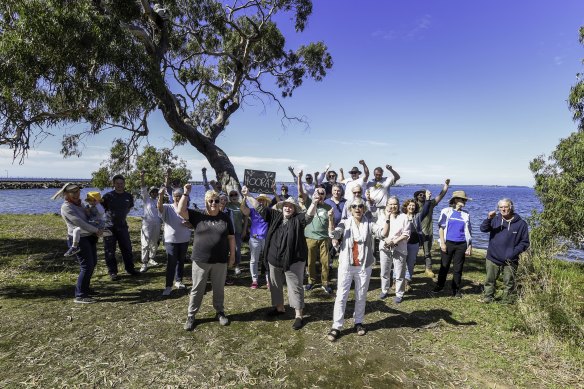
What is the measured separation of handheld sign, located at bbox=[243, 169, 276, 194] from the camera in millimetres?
7879

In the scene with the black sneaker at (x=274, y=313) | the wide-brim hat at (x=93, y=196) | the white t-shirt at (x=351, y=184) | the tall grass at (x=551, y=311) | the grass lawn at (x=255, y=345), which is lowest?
the grass lawn at (x=255, y=345)

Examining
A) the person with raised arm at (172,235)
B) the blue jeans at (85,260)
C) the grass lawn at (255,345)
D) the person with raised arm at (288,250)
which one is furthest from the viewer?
the person with raised arm at (172,235)

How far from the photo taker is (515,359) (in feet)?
13.8

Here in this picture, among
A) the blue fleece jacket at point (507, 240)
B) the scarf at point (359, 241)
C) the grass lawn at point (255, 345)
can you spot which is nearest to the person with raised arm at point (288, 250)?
the grass lawn at point (255, 345)

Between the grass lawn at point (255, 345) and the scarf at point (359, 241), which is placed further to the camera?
the scarf at point (359, 241)

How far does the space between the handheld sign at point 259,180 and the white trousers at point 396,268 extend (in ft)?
10.8

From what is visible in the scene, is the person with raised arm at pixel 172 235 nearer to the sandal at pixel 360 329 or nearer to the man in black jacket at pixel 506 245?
the sandal at pixel 360 329

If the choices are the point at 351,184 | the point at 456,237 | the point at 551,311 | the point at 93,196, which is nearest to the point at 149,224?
the point at 93,196

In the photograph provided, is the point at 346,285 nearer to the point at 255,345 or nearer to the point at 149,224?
the point at 255,345

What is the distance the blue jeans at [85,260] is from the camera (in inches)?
A: 226

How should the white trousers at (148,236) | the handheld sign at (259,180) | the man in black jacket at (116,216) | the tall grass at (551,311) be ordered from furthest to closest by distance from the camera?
the white trousers at (148,236) < the handheld sign at (259,180) < the man in black jacket at (116,216) < the tall grass at (551,311)

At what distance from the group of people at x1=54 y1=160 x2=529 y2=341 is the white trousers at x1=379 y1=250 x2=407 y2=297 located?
2 cm

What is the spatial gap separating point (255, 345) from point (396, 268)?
3.33 metres

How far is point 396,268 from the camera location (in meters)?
6.27
